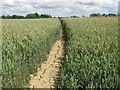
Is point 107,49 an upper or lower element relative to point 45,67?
upper

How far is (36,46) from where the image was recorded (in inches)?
300

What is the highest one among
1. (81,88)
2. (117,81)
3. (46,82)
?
(117,81)

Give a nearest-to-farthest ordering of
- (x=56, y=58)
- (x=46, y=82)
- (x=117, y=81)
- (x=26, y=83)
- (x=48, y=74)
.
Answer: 1. (x=117, y=81)
2. (x=26, y=83)
3. (x=46, y=82)
4. (x=48, y=74)
5. (x=56, y=58)

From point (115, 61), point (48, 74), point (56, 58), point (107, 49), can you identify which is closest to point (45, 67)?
point (48, 74)

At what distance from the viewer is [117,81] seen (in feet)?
12.5

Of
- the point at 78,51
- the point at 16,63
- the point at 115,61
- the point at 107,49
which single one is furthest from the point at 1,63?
the point at 107,49

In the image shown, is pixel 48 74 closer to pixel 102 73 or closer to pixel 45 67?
pixel 45 67

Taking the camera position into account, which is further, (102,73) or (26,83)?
(26,83)

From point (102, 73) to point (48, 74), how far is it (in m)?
3.49

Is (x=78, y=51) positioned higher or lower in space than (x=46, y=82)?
higher

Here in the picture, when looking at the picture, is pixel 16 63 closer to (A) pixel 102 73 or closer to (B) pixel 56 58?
(A) pixel 102 73

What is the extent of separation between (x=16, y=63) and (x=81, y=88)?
1.83 metres

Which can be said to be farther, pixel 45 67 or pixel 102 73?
pixel 45 67

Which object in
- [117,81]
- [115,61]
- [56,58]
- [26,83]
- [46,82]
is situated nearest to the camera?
[117,81]
